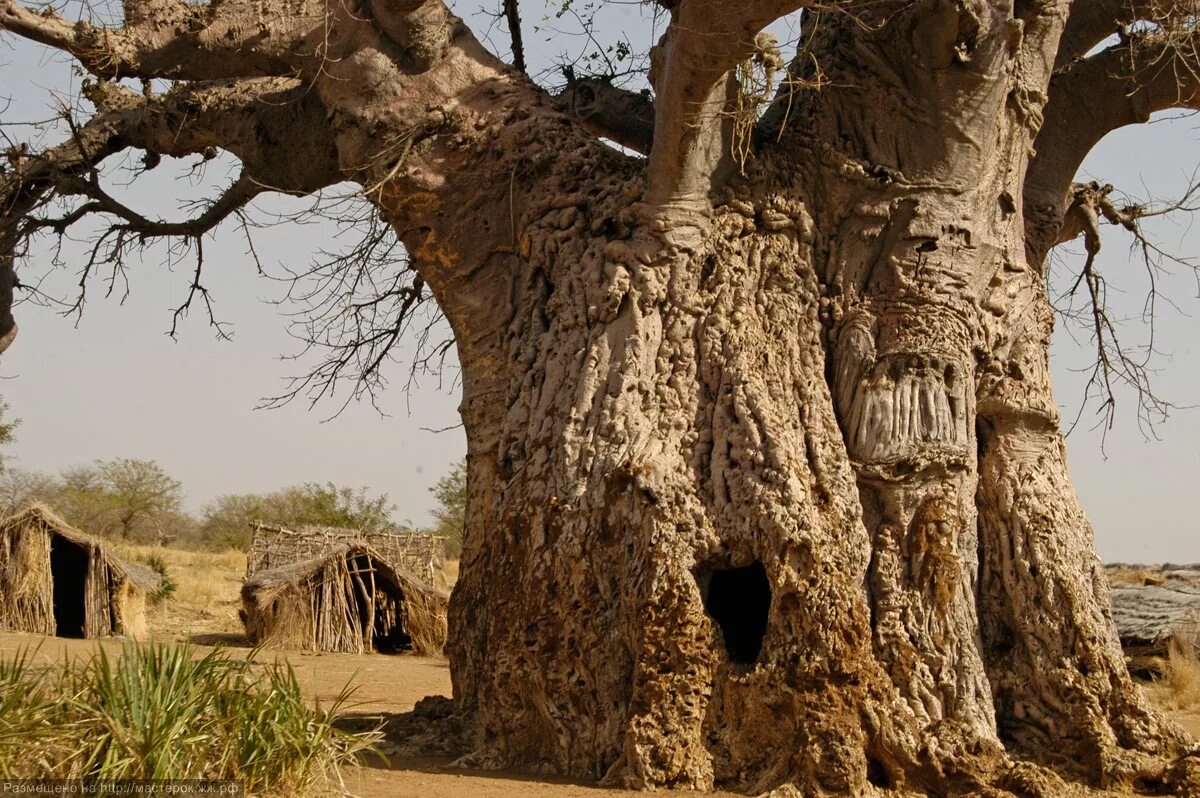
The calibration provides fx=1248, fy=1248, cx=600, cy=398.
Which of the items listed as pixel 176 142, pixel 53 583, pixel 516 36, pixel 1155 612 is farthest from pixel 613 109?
pixel 53 583

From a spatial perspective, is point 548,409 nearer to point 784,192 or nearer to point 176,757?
point 784,192

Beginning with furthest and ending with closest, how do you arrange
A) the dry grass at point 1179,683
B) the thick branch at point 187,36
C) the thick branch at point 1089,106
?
the dry grass at point 1179,683 → the thick branch at point 1089,106 → the thick branch at point 187,36

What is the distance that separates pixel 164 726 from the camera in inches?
163

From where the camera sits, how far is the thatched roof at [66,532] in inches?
553

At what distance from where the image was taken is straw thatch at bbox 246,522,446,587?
52.2 ft

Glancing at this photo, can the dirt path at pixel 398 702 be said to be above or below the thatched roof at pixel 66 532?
below

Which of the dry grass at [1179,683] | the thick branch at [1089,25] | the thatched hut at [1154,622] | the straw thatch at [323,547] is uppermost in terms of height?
the thick branch at [1089,25]

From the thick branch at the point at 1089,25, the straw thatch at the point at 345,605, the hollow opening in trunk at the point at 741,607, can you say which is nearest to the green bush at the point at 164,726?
the hollow opening in trunk at the point at 741,607

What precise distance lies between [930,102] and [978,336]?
47.1 inches

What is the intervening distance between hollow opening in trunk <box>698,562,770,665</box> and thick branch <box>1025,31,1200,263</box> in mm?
2726

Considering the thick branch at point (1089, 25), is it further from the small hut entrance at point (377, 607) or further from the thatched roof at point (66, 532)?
the thatched roof at point (66, 532)

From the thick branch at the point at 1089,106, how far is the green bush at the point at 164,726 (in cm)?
493

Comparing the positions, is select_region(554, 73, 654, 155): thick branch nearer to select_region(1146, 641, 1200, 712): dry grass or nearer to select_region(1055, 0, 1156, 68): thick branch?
select_region(1055, 0, 1156, 68): thick branch

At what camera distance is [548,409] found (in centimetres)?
612
